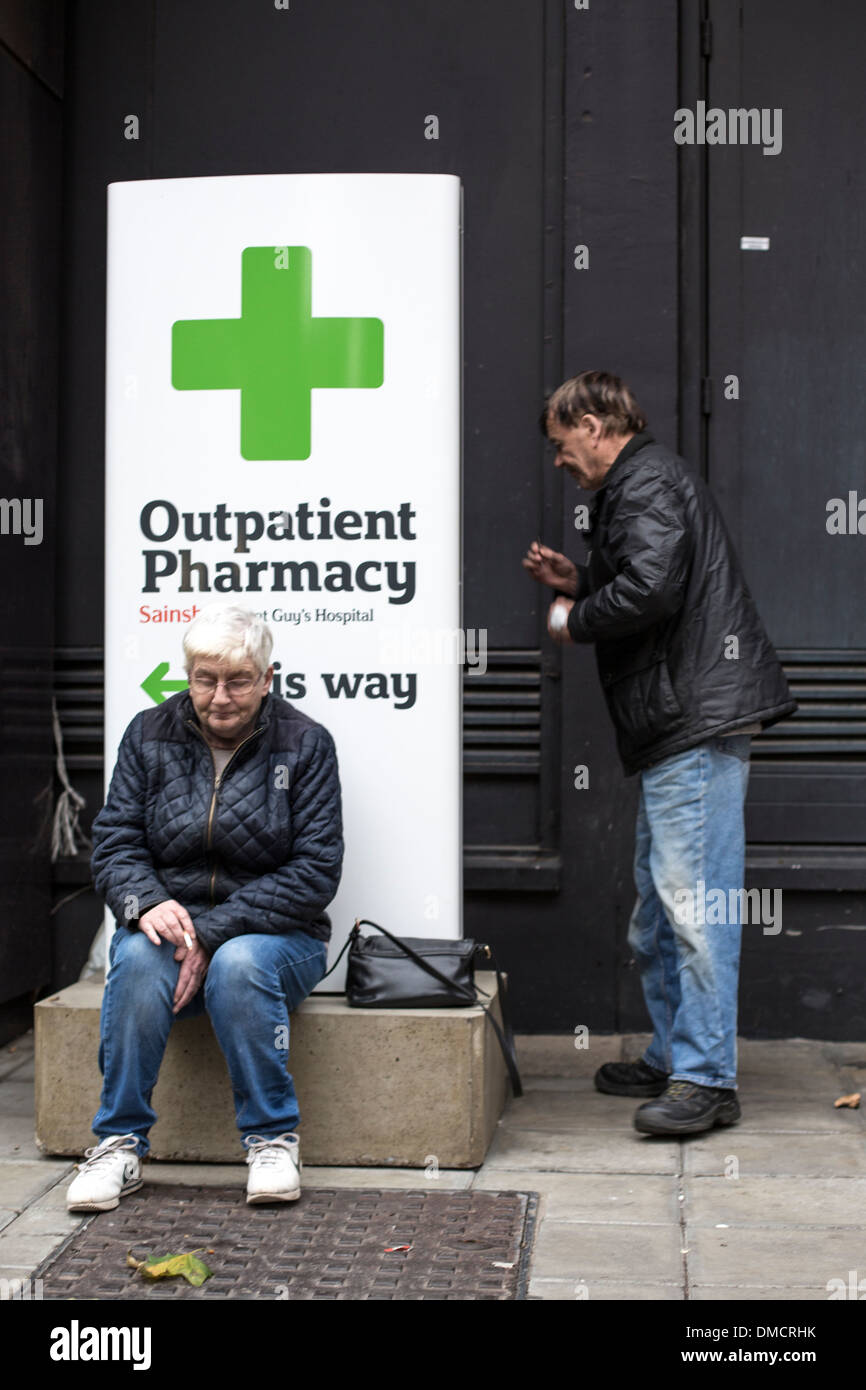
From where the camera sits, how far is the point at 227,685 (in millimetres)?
3615

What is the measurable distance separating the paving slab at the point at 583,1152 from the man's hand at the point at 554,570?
1453 millimetres

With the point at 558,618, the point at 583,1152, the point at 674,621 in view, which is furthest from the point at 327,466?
the point at 583,1152

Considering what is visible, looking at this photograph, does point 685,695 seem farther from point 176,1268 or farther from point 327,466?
point 176,1268

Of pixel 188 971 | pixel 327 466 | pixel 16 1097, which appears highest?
pixel 327 466

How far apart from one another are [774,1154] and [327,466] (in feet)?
6.79

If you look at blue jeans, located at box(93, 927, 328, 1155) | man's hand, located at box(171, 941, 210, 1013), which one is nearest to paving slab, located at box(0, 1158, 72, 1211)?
blue jeans, located at box(93, 927, 328, 1155)

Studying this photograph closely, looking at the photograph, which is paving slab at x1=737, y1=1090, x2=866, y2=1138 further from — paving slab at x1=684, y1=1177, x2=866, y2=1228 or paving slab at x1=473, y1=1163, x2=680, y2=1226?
paving slab at x1=473, y1=1163, x2=680, y2=1226

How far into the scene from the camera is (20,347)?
4.95 metres

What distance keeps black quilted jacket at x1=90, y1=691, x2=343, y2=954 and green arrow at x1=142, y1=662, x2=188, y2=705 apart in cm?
24

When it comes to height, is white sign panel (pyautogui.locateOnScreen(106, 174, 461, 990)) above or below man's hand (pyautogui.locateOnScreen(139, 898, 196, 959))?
above

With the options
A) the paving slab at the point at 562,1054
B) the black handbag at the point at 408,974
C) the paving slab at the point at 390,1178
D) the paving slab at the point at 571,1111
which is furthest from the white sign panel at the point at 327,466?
the paving slab at the point at 562,1054

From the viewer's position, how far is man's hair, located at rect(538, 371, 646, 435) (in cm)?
405

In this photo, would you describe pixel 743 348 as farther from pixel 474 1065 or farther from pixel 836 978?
pixel 474 1065
